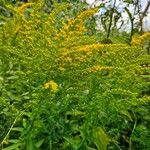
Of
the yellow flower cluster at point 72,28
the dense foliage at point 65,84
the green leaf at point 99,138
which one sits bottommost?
the green leaf at point 99,138

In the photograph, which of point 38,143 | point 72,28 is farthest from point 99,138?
point 72,28

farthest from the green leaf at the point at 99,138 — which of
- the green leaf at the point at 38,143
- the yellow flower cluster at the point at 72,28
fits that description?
the yellow flower cluster at the point at 72,28

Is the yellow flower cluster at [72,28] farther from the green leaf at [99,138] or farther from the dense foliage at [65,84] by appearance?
the green leaf at [99,138]

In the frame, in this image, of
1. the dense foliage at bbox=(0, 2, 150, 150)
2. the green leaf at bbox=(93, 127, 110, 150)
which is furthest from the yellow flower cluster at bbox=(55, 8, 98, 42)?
the green leaf at bbox=(93, 127, 110, 150)

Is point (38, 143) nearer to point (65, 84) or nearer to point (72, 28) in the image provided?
point (65, 84)

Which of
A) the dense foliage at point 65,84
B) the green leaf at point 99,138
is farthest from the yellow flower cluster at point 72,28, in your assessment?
the green leaf at point 99,138

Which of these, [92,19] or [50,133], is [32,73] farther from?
[92,19]

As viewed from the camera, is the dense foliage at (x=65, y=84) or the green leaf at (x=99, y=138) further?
the green leaf at (x=99, y=138)

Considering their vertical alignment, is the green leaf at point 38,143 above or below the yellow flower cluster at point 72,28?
below

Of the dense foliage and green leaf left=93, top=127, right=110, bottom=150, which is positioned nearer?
the dense foliage

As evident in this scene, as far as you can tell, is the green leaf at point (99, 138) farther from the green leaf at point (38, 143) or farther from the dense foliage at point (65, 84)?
the green leaf at point (38, 143)

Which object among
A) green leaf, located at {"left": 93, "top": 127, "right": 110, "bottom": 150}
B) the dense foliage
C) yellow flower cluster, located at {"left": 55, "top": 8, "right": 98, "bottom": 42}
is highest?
yellow flower cluster, located at {"left": 55, "top": 8, "right": 98, "bottom": 42}

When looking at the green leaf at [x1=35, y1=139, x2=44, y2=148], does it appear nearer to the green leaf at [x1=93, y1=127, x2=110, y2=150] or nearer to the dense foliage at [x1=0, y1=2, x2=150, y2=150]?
the dense foliage at [x1=0, y1=2, x2=150, y2=150]

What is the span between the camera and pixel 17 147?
8.75 feet
